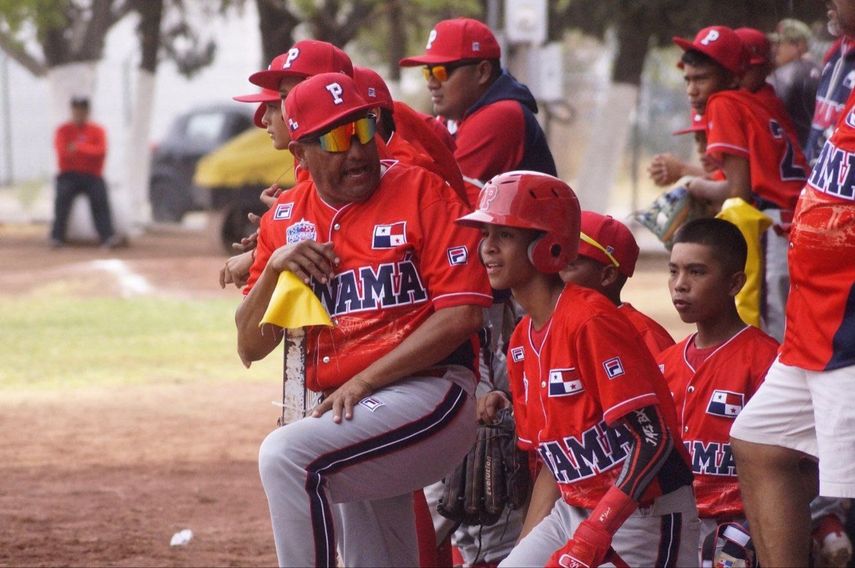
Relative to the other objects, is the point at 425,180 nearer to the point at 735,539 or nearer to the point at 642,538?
the point at 642,538

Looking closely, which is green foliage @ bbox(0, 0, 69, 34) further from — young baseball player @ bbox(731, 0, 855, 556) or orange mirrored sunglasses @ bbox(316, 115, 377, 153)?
young baseball player @ bbox(731, 0, 855, 556)

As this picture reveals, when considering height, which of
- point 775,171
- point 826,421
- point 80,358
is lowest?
point 80,358

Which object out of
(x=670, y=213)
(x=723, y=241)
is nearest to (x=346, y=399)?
(x=723, y=241)

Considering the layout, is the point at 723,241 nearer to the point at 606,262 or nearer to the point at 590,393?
the point at 606,262

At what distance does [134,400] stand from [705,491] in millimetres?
6447

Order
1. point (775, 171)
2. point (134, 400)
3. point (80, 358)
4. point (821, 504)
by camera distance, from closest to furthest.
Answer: point (821, 504) → point (775, 171) → point (134, 400) → point (80, 358)

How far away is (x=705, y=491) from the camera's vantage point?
4934 millimetres

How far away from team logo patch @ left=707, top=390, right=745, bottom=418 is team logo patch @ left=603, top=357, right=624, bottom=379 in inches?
37.6

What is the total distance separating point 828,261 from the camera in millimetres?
4070

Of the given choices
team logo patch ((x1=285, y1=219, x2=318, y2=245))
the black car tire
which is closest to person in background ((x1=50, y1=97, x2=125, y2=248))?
the black car tire

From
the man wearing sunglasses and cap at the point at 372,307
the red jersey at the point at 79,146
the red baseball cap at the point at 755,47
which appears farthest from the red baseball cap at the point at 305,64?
the red jersey at the point at 79,146

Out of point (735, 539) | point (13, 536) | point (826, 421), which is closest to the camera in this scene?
point (826, 421)

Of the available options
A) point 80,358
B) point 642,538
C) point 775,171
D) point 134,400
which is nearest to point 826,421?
point 642,538

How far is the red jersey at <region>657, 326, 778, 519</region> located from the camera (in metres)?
4.87
